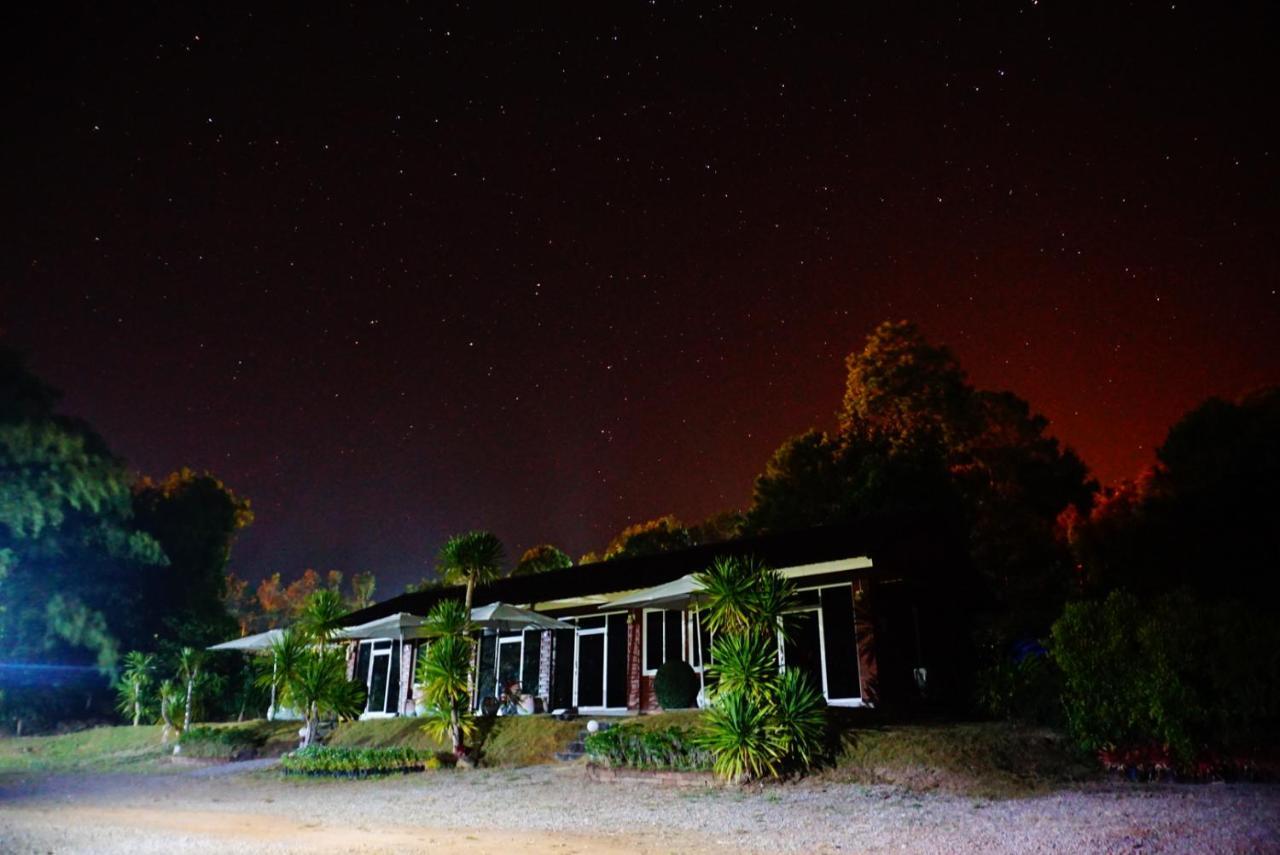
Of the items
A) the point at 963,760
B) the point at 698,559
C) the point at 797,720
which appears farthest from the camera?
the point at 698,559

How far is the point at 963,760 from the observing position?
1018cm

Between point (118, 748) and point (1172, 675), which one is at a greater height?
point (1172, 675)

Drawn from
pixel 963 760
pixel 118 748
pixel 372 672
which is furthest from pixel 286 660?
pixel 963 760

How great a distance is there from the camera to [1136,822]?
279 inches

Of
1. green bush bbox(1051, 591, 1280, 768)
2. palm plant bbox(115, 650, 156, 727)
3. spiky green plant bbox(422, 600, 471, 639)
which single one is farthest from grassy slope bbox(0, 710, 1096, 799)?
palm plant bbox(115, 650, 156, 727)

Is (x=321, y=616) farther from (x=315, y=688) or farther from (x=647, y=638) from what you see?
(x=647, y=638)

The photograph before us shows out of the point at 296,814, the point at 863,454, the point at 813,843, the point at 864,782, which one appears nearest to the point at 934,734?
the point at 864,782

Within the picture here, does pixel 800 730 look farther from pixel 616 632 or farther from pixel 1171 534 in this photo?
pixel 1171 534

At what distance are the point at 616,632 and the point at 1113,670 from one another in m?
11.4

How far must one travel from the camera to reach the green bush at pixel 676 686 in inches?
624

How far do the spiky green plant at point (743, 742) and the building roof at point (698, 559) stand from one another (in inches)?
214

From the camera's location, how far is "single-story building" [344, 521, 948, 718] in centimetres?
1579

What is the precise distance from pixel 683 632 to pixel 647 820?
380 inches

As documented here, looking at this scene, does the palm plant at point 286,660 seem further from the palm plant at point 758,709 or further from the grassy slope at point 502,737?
the palm plant at point 758,709
